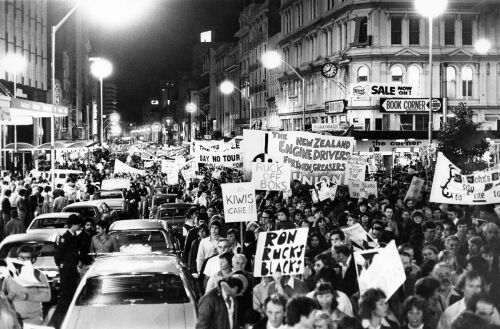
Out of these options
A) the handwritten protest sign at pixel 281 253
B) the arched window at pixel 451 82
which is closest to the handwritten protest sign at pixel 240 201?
the handwritten protest sign at pixel 281 253

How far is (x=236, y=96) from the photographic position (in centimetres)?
11506

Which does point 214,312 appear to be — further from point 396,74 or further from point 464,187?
point 396,74

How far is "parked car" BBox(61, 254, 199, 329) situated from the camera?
320 inches

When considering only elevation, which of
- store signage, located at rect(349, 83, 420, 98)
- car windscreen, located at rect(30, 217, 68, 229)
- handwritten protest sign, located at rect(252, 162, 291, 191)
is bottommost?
car windscreen, located at rect(30, 217, 68, 229)

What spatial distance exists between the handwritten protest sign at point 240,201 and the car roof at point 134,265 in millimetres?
4372

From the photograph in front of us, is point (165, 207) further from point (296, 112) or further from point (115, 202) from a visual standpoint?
point (296, 112)

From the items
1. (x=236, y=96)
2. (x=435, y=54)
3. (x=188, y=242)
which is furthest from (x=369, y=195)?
(x=236, y=96)

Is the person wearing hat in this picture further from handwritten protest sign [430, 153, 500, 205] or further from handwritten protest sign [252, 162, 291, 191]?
handwritten protest sign [430, 153, 500, 205]

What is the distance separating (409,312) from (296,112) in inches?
2624

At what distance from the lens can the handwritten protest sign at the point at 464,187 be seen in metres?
15.7

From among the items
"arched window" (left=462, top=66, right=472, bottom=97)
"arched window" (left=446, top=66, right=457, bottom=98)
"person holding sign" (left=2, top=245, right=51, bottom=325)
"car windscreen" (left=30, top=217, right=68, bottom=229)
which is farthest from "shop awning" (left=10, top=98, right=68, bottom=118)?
"arched window" (left=462, top=66, right=472, bottom=97)

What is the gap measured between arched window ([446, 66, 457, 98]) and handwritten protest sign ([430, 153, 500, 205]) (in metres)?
45.0

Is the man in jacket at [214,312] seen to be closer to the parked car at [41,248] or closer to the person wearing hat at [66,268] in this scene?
the person wearing hat at [66,268]

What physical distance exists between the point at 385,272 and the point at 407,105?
40.2 meters
